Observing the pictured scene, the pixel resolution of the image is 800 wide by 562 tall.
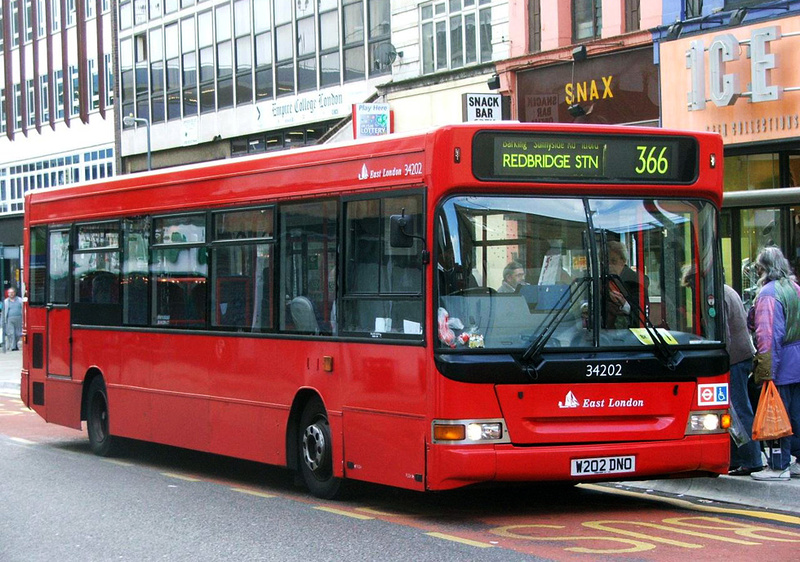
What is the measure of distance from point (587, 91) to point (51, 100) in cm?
3365

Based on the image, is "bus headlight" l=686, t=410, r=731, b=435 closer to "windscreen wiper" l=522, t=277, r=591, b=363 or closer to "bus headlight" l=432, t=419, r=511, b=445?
"windscreen wiper" l=522, t=277, r=591, b=363

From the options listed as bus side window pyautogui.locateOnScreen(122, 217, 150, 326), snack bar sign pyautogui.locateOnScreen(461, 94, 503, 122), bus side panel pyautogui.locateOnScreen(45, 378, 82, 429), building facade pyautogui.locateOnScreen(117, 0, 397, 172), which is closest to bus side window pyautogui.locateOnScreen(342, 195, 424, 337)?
bus side window pyautogui.locateOnScreen(122, 217, 150, 326)

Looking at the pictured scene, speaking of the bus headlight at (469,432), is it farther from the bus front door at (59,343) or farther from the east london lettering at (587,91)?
the east london lettering at (587,91)

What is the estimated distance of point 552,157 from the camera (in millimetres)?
9742

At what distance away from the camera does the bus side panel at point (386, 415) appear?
31.4 feet

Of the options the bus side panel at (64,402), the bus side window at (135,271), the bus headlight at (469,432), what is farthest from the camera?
the bus side panel at (64,402)

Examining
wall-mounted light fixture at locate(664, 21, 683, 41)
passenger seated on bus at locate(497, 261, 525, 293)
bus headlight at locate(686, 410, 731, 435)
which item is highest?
wall-mounted light fixture at locate(664, 21, 683, 41)

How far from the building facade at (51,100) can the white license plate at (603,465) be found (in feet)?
124

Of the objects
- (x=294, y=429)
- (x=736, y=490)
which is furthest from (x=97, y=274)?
(x=736, y=490)

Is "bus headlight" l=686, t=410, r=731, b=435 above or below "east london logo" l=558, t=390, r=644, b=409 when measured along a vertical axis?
below

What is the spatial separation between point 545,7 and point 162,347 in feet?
43.2

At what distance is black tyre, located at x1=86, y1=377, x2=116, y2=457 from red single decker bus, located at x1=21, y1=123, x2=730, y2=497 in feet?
12.0

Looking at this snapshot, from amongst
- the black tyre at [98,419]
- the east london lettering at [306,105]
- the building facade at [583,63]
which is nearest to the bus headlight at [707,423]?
the black tyre at [98,419]

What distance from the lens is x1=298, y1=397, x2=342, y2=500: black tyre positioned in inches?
428
